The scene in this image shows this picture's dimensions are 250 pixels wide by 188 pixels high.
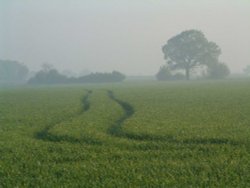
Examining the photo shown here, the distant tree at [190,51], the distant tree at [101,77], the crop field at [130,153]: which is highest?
the distant tree at [190,51]

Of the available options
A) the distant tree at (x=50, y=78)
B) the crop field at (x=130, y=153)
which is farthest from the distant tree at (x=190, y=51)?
the crop field at (x=130, y=153)

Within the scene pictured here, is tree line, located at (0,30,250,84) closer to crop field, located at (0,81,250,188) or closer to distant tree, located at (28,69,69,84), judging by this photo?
distant tree, located at (28,69,69,84)

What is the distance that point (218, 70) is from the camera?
154 meters

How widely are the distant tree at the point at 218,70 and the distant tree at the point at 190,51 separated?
87.7 inches

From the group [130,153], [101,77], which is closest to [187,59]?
[101,77]

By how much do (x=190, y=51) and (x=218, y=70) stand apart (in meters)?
12.6

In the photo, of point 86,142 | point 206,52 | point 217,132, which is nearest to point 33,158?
point 86,142

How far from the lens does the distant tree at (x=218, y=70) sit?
501ft

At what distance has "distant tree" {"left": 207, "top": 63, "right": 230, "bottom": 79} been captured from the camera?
153 meters

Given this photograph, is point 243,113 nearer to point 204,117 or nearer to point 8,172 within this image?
point 204,117

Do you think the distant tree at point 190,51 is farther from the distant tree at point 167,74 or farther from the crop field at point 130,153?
the crop field at point 130,153

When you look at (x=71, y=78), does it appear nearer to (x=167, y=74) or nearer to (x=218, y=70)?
(x=167, y=74)

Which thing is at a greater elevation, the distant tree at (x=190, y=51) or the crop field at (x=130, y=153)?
the distant tree at (x=190, y=51)

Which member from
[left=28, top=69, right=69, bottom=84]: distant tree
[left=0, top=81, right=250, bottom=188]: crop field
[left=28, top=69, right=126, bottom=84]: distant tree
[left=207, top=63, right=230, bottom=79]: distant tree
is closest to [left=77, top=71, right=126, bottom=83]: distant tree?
[left=28, top=69, right=126, bottom=84]: distant tree
